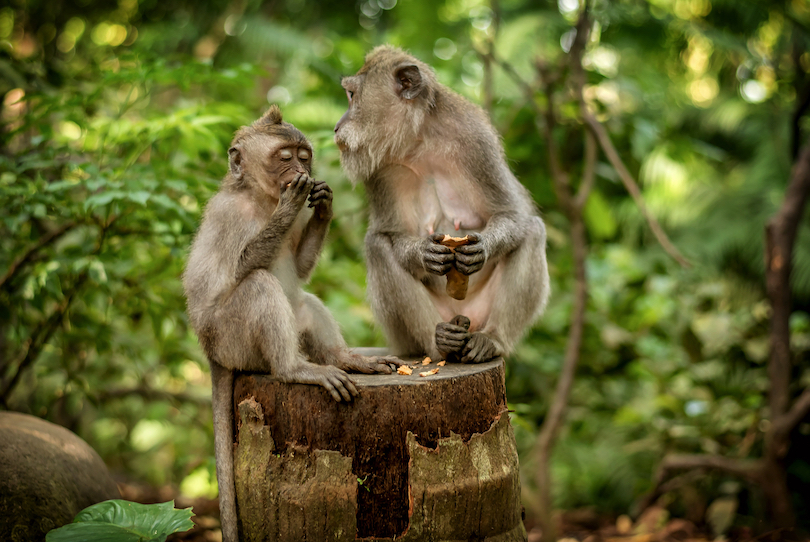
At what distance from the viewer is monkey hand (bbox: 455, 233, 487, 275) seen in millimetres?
3684

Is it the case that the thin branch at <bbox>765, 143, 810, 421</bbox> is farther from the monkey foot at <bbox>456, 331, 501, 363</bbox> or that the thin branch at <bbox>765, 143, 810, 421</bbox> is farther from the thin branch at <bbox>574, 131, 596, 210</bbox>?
the monkey foot at <bbox>456, 331, 501, 363</bbox>

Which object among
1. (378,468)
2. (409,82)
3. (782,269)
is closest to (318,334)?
(378,468)

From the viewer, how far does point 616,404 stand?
268 inches

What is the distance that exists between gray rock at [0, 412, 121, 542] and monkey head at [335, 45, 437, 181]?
237 cm

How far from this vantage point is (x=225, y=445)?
3.14 m

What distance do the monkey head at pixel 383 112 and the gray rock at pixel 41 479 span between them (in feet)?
7.77

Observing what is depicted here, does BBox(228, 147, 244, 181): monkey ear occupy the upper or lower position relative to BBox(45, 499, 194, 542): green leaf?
upper

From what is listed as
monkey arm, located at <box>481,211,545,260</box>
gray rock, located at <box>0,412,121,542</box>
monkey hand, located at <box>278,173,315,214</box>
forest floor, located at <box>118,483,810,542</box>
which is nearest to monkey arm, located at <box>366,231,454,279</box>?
monkey arm, located at <box>481,211,545,260</box>

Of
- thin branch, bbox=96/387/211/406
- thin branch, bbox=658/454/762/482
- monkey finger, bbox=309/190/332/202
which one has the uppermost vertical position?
monkey finger, bbox=309/190/332/202

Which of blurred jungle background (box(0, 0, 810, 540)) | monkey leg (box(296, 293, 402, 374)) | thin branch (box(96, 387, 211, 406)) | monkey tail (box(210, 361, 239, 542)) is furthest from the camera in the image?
thin branch (box(96, 387, 211, 406))

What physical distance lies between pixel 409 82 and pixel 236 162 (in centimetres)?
120

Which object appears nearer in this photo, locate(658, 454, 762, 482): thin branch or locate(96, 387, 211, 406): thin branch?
locate(658, 454, 762, 482): thin branch

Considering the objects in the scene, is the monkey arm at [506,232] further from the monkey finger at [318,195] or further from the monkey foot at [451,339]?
the monkey finger at [318,195]

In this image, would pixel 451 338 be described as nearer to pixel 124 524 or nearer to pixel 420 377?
pixel 420 377
